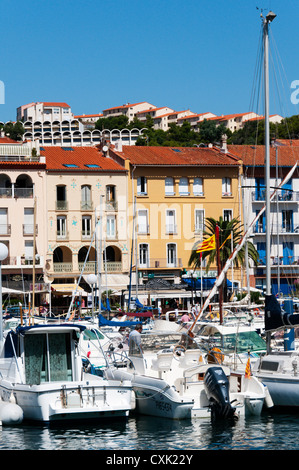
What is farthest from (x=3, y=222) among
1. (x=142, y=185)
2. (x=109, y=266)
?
(x=142, y=185)

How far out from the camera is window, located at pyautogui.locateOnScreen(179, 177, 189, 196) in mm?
67562

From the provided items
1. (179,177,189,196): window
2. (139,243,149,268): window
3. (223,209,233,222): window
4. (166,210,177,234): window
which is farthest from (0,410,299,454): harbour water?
(223,209,233,222): window

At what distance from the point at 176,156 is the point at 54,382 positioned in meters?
47.9

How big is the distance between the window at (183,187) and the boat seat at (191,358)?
4213cm

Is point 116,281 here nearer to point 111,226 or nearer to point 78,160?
point 111,226

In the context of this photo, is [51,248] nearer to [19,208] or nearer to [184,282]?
[19,208]

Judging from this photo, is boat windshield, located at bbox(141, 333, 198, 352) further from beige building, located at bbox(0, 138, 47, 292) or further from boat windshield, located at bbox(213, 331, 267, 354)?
beige building, located at bbox(0, 138, 47, 292)

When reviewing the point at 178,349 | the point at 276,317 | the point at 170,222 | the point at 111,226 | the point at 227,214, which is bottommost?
the point at 178,349

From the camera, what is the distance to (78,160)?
220 ft

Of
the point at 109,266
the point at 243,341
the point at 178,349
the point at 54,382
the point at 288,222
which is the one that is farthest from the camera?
the point at 288,222
